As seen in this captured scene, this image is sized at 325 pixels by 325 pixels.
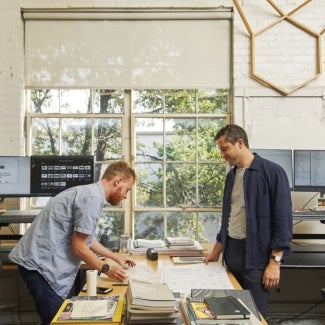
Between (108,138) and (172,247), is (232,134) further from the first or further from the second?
(108,138)

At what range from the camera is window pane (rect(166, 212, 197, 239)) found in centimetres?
364

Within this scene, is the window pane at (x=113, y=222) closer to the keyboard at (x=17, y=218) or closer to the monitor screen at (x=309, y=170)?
the keyboard at (x=17, y=218)

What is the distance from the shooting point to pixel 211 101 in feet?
12.0

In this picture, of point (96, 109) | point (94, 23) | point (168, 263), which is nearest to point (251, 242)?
point (168, 263)

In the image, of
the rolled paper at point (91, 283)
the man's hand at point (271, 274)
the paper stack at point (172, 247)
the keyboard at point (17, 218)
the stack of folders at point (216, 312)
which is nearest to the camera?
the stack of folders at point (216, 312)

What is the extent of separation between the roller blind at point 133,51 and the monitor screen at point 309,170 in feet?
3.05

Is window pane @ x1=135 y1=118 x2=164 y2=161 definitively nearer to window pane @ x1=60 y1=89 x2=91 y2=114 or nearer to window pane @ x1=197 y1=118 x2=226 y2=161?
window pane @ x1=197 y1=118 x2=226 y2=161

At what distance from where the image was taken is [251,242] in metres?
2.03

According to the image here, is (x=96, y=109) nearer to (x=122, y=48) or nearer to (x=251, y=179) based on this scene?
(x=122, y=48)

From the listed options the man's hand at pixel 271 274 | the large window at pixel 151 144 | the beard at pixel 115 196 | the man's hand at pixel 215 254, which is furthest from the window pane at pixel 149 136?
the man's hand at pixel 271 274

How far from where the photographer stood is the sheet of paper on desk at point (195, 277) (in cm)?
183

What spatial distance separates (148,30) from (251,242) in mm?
2303

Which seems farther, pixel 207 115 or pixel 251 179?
pixel 207 115

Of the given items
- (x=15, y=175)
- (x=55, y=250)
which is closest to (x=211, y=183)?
(x=15, y=175)
